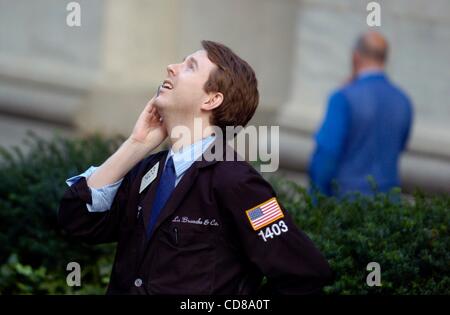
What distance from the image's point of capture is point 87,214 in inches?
149

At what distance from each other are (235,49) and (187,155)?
575 centimetres

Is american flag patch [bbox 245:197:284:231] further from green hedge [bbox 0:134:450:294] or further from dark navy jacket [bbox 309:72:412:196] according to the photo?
dark navy jacket [bbox 309:72:412:196]

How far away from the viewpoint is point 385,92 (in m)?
6.86

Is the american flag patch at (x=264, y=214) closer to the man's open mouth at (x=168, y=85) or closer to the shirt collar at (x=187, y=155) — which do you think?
the shirt collar at (x=187, y=155)

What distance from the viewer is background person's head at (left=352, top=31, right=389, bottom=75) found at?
6.98 meters

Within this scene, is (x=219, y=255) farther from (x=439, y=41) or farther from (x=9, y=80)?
(x=9, y=80)

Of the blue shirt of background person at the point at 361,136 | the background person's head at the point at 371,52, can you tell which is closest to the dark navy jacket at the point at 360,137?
the blue shirt of background person at the point at 361,136

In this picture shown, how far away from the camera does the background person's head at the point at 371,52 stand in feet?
22.9

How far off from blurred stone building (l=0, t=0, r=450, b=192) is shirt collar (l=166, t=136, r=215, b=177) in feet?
17.1

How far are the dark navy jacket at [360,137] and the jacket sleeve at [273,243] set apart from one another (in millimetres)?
3222

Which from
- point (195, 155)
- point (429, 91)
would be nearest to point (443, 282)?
point (195, 155)

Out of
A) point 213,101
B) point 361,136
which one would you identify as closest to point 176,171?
point 213,101

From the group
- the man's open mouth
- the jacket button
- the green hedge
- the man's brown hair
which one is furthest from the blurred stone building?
the jacket button

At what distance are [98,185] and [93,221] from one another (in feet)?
0.44
